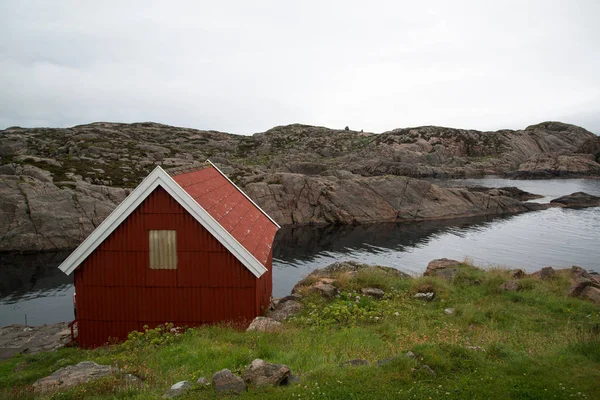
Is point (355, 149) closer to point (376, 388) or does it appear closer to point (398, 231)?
point (398, 231)

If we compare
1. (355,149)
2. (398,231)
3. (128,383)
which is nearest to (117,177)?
(398,231)

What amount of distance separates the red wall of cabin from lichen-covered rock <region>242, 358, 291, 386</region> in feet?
21.5

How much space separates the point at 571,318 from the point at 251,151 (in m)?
103

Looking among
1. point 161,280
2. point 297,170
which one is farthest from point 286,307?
point 297,170

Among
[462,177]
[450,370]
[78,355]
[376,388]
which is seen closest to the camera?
[376,388]

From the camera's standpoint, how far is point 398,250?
131 feet

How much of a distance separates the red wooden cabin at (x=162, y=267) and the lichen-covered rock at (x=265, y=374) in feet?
21.1

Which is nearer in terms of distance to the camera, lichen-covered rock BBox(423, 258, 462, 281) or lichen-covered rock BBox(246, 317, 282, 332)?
lichen-covered rock BBox(246, 317, 282, 332)

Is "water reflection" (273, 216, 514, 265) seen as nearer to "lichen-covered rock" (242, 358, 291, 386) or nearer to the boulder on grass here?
the boulder on grass

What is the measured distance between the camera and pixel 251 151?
371ft

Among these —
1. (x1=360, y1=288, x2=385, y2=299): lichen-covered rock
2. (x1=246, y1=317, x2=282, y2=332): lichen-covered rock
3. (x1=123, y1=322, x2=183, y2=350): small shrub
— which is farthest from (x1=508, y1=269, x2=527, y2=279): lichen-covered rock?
(x1=123, y1=322, x2=183, y2=350): small shrub

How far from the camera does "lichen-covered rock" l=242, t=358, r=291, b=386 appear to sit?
831cm

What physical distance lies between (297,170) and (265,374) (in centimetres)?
7281

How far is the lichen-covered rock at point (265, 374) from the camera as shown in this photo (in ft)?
27.3
